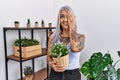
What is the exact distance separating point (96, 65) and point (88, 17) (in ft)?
4.66

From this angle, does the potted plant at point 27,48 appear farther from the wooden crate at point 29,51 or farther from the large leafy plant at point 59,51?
the large leafy plant at point 59,51

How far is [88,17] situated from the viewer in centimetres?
265

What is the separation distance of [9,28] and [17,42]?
0.23 metres

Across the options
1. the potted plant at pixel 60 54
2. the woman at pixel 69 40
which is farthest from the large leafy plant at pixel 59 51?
the woman at pixel 69 40

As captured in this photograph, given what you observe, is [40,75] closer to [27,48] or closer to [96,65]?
[27,48]

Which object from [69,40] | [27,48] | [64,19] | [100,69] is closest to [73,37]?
[69,40]

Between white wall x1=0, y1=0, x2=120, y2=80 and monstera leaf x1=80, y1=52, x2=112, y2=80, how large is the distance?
3.66ft

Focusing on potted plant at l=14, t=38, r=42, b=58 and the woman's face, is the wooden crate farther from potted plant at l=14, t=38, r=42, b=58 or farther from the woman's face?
the woman's face

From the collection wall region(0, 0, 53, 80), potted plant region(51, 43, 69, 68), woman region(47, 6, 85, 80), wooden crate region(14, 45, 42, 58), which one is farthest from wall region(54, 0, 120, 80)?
potted plant region(51, 43, 69, 68)

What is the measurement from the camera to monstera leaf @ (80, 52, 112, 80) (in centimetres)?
134

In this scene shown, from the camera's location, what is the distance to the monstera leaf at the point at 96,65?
1.34 metres

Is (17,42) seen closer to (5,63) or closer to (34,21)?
(5,63)

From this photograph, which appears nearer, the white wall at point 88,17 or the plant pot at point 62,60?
the plant pot at point 62,60

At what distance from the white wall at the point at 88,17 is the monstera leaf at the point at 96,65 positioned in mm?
1117
